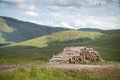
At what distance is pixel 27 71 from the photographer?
2539cm

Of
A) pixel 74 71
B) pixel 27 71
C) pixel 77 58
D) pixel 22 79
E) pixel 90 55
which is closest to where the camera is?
pixel 22 79

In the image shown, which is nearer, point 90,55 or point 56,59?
point 56,59

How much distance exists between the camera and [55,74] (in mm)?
26406

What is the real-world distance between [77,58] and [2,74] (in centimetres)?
1747

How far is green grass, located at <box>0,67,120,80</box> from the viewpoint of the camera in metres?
24.2

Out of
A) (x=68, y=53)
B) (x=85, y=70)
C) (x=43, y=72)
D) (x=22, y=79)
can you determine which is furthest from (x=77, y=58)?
(x=22, y=79)

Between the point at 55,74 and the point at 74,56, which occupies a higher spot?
the point at 74,56

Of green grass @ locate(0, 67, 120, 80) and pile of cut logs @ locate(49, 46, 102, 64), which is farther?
pile of cut logs @ locate(49, 46, 102, 64)

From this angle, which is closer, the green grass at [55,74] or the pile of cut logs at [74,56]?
the green grass at [55,74]

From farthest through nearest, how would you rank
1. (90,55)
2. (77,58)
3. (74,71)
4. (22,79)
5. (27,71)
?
1. (90,55)
2. (77,58)
3. (74,71)
4. (27,71)
5. (22,79)

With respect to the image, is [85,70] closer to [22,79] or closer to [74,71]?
[74,71]

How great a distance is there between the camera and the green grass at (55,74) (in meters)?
24.2

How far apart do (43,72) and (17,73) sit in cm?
237

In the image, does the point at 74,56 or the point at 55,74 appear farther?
the point at 74,56
